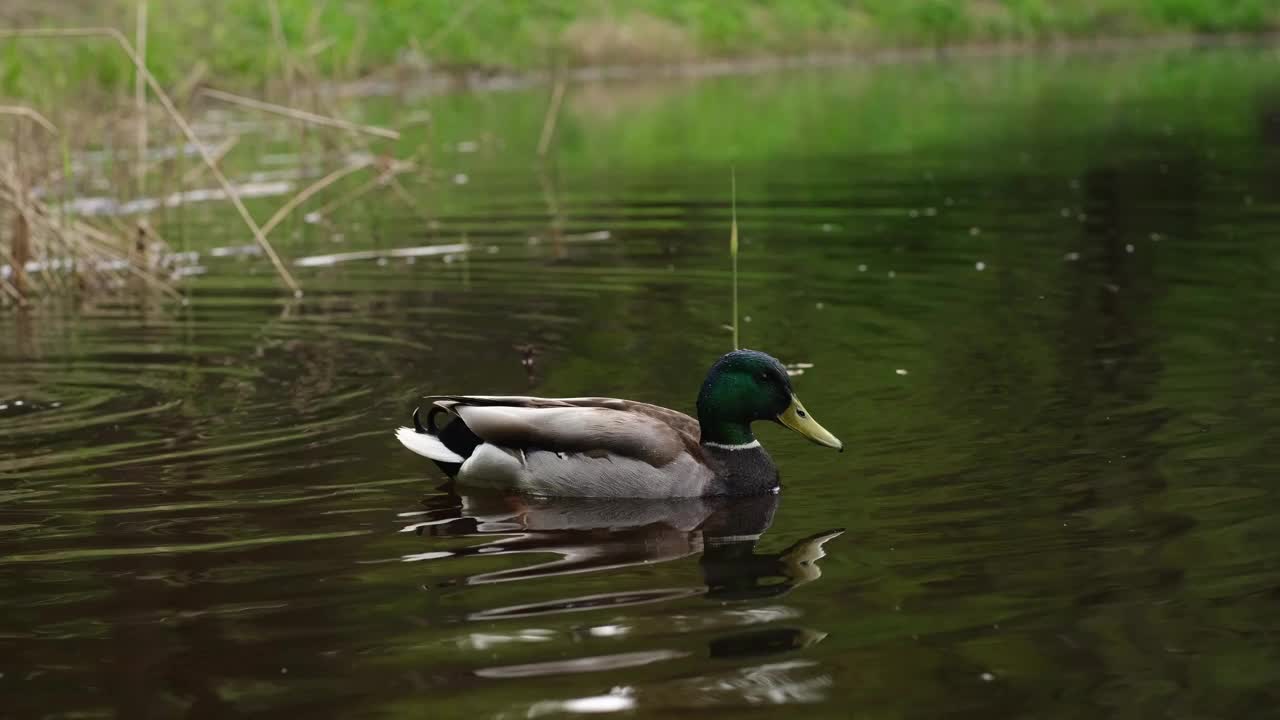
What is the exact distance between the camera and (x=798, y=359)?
938cm

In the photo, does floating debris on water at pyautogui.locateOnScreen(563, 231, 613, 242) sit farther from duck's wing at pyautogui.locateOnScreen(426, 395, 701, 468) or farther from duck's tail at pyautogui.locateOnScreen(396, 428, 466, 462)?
duck's wing at pyautogui.locateOnScreen(426, 395, 701, 468)

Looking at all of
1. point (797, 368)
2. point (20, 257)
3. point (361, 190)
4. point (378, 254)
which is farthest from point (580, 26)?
point (797, 368)

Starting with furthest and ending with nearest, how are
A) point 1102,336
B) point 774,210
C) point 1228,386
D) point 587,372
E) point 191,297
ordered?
point 774,210 < point 191,297 < point 1102,336 < point 587,372 < point 1228,386

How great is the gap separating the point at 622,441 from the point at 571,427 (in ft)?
0.61

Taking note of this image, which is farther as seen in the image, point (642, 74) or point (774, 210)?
point (642, 74)

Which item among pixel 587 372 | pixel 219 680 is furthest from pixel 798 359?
pixel 219 680

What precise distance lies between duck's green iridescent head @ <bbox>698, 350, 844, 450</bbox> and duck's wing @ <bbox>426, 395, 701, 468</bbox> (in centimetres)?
14

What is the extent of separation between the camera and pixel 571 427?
671 centimetres

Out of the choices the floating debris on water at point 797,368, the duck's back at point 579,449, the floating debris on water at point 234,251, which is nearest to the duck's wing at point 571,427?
the duck's back at point 579,449

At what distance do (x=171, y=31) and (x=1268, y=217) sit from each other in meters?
19.6

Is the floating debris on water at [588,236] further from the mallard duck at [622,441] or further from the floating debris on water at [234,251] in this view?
the mallard duck at [622,441]

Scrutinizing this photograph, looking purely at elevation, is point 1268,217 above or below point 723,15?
below

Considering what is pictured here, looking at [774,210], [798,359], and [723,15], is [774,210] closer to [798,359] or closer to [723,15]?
[798,359]

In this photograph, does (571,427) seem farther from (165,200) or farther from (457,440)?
(165,200)
